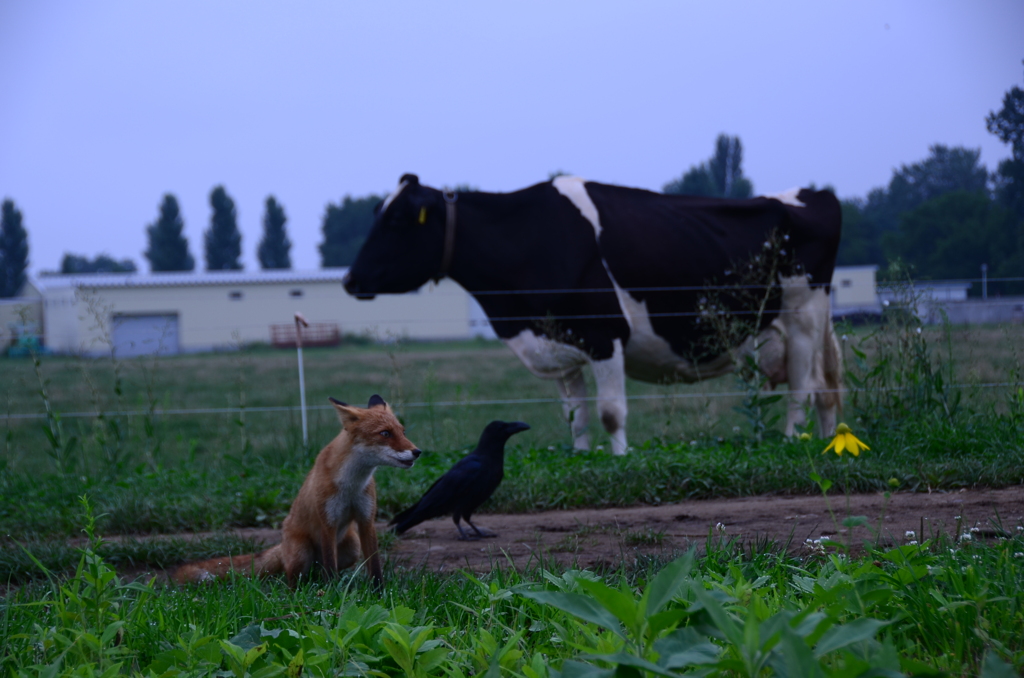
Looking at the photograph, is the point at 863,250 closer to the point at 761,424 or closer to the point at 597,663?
the point at 761,424

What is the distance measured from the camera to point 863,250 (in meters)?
36.0

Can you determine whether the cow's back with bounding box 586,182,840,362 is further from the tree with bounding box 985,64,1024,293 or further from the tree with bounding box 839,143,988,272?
the tree with bounding box 839,143,988,272

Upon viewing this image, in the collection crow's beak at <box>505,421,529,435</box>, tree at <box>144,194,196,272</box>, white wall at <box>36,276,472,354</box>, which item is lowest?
crow's beak at <box>505,421,529,435</box>

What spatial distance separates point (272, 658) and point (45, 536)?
127 inches

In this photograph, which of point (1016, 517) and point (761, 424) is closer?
point (1016, 517)

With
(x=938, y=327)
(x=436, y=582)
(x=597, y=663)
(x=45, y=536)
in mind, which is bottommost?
(x=45, y=536)

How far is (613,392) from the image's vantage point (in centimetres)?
580

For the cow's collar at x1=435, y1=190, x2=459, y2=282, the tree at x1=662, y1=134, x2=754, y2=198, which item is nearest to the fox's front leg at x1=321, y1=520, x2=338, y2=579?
the cow's collar at x1=435, y1=190, x2=459, y2=282

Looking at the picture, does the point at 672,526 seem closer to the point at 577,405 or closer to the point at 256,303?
the point at 577,405

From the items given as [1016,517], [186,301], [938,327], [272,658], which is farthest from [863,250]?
[272,658]

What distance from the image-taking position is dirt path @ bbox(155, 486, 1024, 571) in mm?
3191

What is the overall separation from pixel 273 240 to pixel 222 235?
158 inches

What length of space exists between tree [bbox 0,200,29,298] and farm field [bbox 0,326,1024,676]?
58377 millimetres

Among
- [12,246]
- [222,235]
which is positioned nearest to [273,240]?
[222,235]
